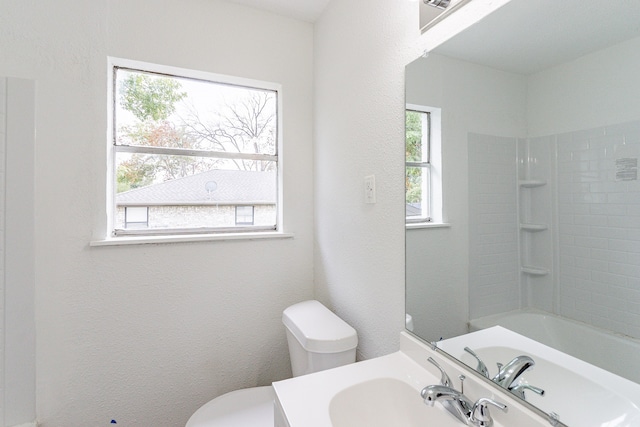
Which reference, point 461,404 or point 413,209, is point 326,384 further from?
point 413,209

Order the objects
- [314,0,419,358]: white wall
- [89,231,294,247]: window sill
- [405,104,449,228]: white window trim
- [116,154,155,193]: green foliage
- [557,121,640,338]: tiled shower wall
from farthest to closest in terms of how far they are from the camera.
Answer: [116,154,155,193]: green foliage, [89,231,294,247]: window sill, [314,0,419,358]: white wall, [405,104,449,228]: white window trim, [557,121,640,338]: tiled shower wall

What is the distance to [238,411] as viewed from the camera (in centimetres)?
119

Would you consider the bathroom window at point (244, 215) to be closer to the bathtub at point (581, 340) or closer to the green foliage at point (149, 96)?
the green foliage at point (149, 96)

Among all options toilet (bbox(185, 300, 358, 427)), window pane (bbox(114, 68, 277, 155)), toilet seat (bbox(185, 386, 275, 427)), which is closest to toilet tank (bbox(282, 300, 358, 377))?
toilet (bbox(185, 300, 358, 427))

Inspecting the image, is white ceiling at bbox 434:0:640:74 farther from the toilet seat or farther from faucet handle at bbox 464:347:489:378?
the toilet seat

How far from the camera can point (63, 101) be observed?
1.25 m

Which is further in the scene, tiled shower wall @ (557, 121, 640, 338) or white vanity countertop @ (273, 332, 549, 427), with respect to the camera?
white vanity countertop @ (273, 332, 549, 427)

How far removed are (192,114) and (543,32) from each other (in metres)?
1.52

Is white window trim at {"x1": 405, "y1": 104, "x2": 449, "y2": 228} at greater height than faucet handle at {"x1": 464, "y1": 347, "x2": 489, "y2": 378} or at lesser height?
greater

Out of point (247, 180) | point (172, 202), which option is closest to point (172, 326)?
point (172, 202)

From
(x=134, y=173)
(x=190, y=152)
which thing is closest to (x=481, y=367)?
(x=190, y=152)

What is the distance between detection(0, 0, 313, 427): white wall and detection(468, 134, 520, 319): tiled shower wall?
1.04 metres

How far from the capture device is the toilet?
113 centimetres

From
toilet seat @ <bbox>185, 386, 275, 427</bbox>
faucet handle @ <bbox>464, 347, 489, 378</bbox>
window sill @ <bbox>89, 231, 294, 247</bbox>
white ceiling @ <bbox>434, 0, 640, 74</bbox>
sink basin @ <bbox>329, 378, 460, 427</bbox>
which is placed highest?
white ceiling @ <bbox>434, 0, 640, 74</bbox>
